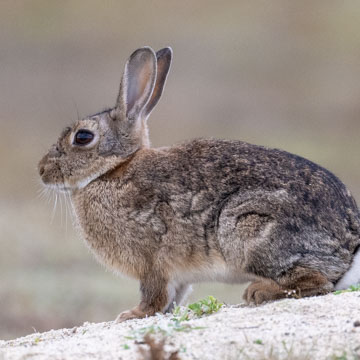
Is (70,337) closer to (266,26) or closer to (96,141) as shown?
(96,141)

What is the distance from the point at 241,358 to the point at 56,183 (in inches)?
121

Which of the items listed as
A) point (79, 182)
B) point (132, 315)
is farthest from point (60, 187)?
point (132, 315)

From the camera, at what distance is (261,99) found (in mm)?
25297

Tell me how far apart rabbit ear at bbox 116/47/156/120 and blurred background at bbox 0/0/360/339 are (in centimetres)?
503

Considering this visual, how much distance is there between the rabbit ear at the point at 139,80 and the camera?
8.74m

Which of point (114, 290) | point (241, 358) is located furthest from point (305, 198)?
point (114, 290)

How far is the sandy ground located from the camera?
6086 millimetres

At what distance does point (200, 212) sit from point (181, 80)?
19.6m

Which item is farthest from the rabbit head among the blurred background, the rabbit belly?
the blurred background

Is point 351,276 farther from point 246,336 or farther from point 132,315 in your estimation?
point 132,315

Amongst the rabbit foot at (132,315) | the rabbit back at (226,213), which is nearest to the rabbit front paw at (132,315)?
the rabbit foot at (132,315)

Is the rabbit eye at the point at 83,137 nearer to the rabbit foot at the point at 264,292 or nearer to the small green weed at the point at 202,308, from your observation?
the small green weed at the point at 202,308

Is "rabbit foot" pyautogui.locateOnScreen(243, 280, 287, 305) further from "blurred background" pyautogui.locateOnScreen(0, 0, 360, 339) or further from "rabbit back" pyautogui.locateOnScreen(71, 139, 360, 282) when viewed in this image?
"blurred background" pyautogui.locateOnScreen(0, 0, 360, 339)

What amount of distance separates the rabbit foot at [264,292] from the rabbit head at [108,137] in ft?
5.57
